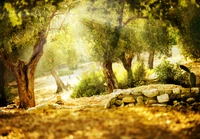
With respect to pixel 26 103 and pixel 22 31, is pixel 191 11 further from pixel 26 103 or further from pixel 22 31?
pixel 26 103

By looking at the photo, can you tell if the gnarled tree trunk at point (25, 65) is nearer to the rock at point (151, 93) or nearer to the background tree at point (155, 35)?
the background tree at point (155, 35)

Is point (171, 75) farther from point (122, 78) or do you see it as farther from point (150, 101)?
point (150, 101)

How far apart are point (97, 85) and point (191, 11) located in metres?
8.63

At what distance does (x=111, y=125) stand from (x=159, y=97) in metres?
2.56

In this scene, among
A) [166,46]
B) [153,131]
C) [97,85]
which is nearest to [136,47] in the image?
[166,46]

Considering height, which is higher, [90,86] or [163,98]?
[163,98]

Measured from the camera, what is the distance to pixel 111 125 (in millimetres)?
5766

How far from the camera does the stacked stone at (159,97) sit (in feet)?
25.0

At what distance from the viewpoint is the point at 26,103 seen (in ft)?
42.8

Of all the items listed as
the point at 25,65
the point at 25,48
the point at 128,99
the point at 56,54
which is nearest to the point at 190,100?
the point at 128,99

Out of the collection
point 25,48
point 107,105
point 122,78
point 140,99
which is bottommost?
point 122,78

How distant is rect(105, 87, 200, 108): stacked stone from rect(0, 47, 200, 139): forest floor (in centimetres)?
47

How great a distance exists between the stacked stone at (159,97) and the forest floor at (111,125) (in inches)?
18.3

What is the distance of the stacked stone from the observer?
7.61 m
